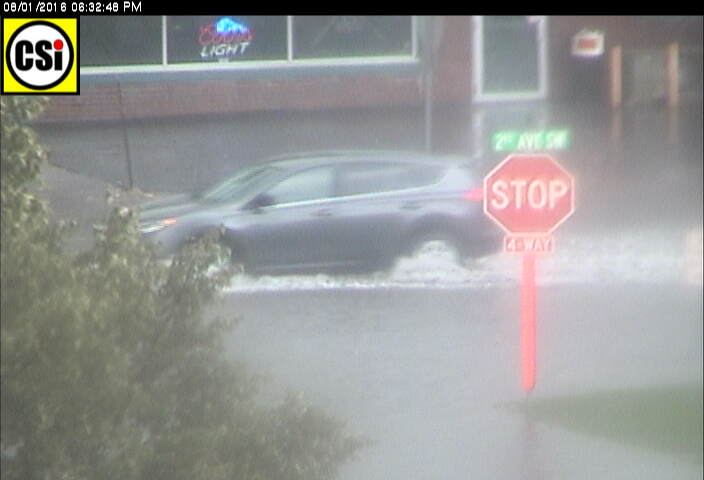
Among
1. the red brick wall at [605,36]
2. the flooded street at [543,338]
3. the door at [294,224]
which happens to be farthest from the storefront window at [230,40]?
the red brick wall at [605,36]

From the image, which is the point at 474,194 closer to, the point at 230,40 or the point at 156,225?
the point at 230,40

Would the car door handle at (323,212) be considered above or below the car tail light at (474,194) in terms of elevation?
below

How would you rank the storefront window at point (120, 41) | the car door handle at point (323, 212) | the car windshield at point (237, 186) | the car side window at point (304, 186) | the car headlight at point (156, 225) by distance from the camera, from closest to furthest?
the car headlight at point (156, 225), the storefront window at point (120, 41), the car windshield at point (237, 186), the car side window at point (304, 186), the car door handle at point (323, 212)

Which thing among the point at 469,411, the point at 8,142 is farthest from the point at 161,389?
the point at 469,411

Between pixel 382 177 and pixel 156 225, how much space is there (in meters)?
1.04

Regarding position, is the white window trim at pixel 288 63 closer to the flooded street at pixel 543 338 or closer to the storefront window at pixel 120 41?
the storefront window at pixel 120 41

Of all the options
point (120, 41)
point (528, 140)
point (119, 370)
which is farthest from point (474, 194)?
point (119, 370)

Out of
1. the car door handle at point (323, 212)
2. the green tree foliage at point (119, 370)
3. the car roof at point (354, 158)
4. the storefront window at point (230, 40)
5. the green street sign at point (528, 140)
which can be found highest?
the storefront window at point (230, 40)

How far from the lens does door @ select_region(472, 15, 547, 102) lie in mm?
5684

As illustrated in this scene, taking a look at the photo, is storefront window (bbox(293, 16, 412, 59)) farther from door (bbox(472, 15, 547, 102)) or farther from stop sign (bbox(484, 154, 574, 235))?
stop sign (bbox(484, 154, 574, 235))

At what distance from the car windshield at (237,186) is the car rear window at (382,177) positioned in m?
0.31

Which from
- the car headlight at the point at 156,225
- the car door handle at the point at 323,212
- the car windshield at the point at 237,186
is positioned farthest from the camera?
the car door handle at the point at 323,212

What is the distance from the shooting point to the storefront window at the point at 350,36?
5602 millimetres

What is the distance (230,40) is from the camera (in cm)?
561
